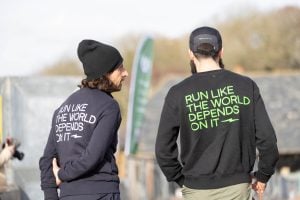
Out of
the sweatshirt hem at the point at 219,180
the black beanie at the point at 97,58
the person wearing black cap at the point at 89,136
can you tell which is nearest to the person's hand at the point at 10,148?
the person wearing black cap at the point at 89,136

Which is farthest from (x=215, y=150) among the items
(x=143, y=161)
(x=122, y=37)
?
(x=122, y=37)

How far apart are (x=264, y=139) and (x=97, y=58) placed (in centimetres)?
102

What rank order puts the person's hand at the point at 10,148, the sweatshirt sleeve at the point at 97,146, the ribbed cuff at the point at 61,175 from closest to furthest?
the sweatshirt sleeve at the point at 97,146
the ribbed cuff at the point at 61,175
the person's hand at the point at 10,148

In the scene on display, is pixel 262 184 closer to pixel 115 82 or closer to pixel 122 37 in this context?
pixel 115 82

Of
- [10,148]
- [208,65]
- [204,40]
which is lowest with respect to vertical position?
[10,148]

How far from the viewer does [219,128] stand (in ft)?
14.8

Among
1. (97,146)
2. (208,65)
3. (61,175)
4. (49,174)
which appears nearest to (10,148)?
(49,174)

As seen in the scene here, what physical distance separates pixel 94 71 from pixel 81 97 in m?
0.16

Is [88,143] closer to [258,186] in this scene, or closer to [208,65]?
[208,65]

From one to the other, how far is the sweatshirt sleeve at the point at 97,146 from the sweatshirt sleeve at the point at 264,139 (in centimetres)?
77

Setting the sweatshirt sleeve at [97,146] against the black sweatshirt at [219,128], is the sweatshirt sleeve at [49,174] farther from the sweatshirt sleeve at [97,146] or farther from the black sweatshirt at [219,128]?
the black sweatshirt at [219,128]

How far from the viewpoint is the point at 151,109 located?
116 feet

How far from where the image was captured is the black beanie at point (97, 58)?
179 inches

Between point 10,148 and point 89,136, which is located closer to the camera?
point 89,136
